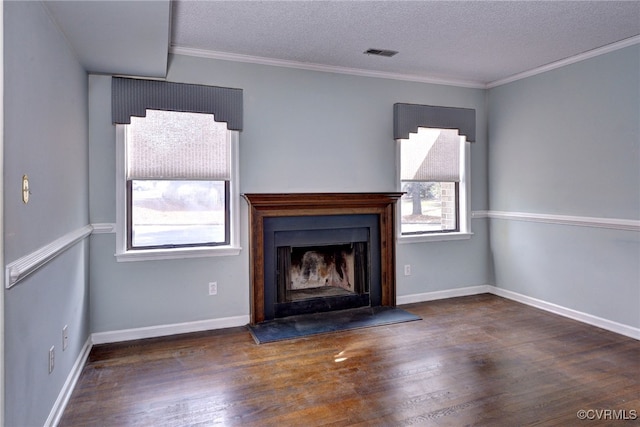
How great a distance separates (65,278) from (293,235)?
197 cm

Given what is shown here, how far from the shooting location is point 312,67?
158 inches

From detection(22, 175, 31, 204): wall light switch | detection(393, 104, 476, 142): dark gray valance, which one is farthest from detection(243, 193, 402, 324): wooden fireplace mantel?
detection(22, 175, 31, 204): wall light switch

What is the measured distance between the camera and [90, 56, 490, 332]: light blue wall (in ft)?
11.2

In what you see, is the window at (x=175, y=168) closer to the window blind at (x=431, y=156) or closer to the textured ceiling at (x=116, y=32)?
the textured ceiling at (x=116, y=32)

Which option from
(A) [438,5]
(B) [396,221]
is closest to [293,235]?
(B) [396,221]

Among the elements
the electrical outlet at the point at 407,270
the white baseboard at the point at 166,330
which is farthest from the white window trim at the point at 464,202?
the white baseboard at the point at 166,330

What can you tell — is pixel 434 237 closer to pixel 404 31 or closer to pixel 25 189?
pixel 404 31

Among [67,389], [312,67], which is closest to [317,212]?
[312,67]

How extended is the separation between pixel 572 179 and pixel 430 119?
1.51 metres

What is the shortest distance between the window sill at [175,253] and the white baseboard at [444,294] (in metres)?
1.91

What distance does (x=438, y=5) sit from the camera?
2750 millimetres

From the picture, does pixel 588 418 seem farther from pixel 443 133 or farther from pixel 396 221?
pixel 443 133

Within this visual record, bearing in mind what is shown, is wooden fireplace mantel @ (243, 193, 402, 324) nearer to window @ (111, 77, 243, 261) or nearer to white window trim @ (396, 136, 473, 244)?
window @ (111, 77, 243, 261)

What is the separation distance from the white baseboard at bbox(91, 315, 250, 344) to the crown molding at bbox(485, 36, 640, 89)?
3.76m
